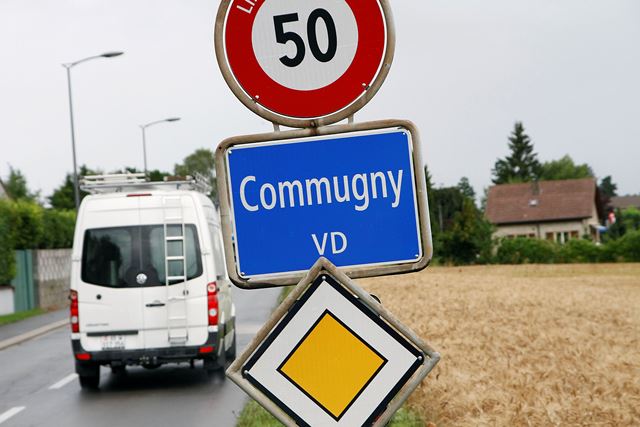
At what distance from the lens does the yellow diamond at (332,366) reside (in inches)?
118

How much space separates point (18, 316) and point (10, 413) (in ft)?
62.4

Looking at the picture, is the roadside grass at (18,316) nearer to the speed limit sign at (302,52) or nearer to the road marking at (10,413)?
the road marking at (10,413)

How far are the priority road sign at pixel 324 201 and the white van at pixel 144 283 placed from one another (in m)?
9.90

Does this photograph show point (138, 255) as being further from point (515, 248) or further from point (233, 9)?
point (515, 248)

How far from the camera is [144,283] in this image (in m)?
13.1

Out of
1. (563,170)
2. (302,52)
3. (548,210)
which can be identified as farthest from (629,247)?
(563,170)

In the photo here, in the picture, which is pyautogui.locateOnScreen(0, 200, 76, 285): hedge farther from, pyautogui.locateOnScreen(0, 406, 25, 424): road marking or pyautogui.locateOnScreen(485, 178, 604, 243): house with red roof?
pyautogui.locateOnScreen(485, 178, 604, 243): house with red roof

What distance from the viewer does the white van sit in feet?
42.5

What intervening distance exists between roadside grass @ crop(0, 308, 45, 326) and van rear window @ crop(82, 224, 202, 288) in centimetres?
1542

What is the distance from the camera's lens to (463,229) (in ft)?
237

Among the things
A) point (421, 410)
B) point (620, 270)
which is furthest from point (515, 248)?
point (421, 410)

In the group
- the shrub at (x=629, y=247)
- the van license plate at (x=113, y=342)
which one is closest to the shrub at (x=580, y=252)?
the shrub at (x=629, y=247)

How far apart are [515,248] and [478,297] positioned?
171 ft

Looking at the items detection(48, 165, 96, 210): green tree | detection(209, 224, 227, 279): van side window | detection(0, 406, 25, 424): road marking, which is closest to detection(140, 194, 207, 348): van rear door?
detection(209, 224, 227, 279): van side window
